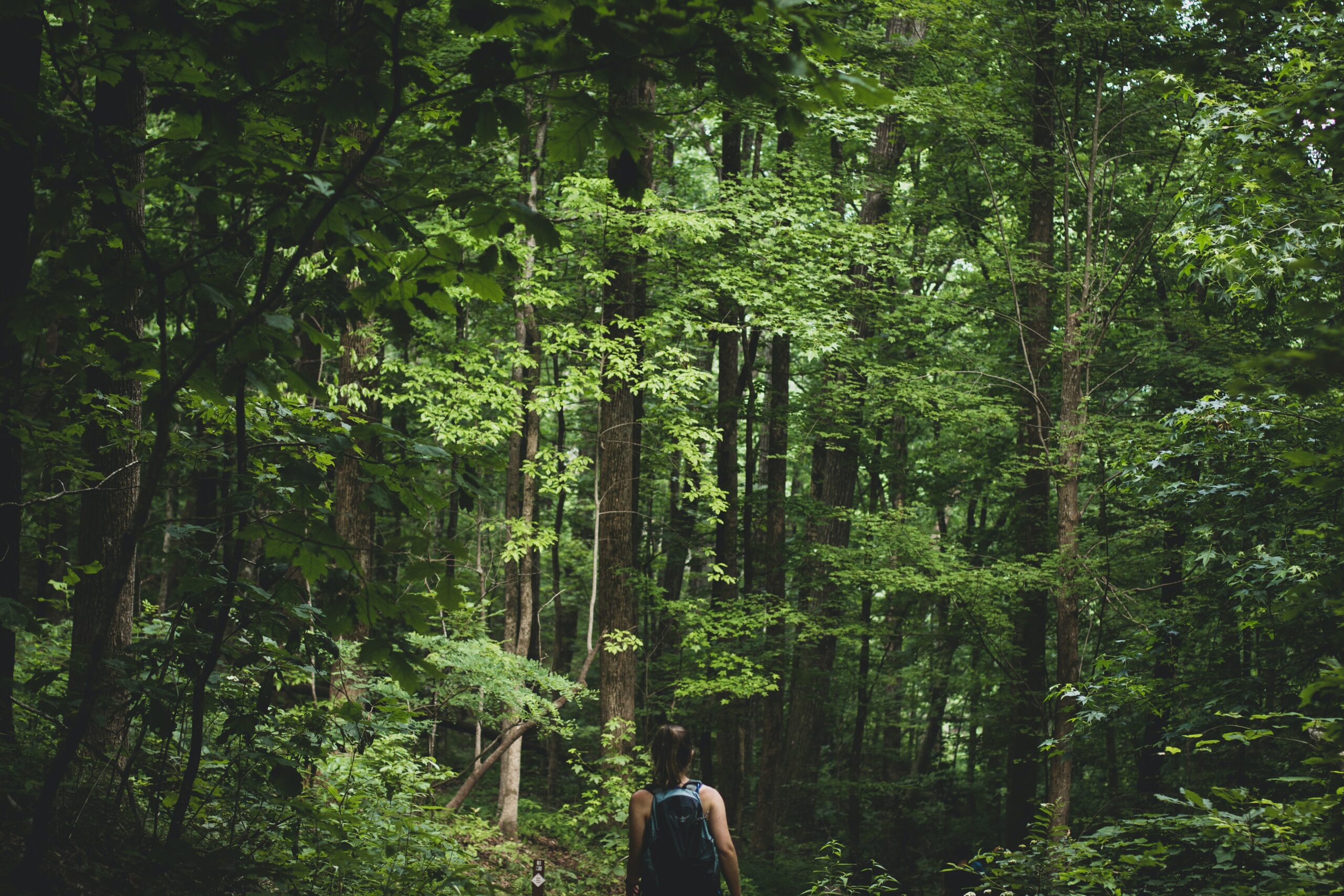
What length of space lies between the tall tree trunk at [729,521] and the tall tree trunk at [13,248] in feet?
35.8

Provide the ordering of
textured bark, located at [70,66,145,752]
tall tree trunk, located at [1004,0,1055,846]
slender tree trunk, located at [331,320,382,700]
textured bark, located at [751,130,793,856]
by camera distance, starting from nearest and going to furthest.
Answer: textured bark, located at [70,66,145,752]
slender tree trunk, located at [331,320,382,700]
tall tree trunk, located at [1004,0,1055,846]
textured bark, located at [751,130,793,856]

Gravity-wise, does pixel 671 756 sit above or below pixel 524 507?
below

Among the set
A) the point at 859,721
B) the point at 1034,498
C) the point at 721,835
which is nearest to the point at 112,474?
the point at 721,835

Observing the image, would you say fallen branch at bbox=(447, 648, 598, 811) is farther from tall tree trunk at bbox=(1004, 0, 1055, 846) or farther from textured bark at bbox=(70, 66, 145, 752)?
tall tree trunk at bbox=(1004, 0, 1055, 846)

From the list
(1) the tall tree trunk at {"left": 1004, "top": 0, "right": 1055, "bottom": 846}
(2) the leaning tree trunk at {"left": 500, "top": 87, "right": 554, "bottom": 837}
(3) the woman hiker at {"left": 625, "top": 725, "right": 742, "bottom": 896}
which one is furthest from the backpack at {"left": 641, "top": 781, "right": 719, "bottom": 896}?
(1) the tall tree trunk at {"left": 1004, "top": 0, "right": 1055, "bottom": 846}

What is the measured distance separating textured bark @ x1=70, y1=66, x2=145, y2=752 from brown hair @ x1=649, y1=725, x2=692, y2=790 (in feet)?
7.69

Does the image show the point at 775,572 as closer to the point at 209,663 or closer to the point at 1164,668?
the point at 1164,668

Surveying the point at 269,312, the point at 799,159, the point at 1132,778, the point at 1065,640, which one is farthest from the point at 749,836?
the point at 269,312

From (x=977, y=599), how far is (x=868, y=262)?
4932mm

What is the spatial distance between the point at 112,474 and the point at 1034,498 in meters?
11.8

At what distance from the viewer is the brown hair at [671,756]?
4.23 metres

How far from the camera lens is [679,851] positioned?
13.4 ft

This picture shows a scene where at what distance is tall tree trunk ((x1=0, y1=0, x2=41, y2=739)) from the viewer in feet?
10.4

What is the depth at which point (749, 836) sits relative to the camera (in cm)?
1505
